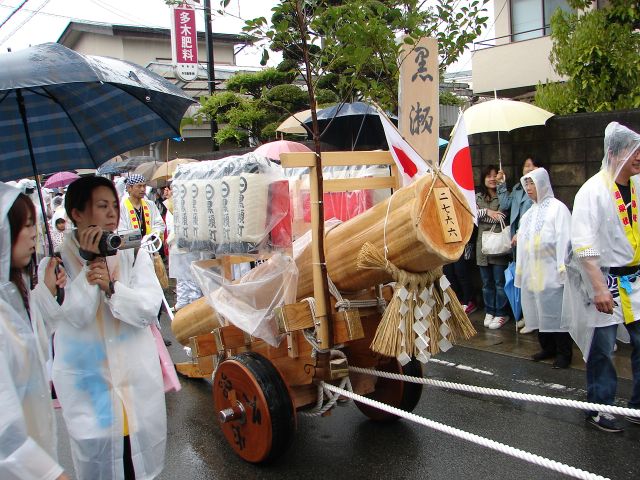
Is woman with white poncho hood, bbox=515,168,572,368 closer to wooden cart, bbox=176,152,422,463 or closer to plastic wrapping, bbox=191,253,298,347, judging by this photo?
wooden cart, bbox=176,152,422,463

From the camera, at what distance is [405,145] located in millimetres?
3156

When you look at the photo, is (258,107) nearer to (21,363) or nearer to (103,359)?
(103,359)

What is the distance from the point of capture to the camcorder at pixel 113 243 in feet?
8.52

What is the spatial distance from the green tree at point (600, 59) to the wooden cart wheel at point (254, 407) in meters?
6.45

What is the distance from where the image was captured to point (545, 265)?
5949 millimetres

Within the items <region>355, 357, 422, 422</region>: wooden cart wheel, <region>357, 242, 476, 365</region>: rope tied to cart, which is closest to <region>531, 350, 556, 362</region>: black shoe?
<region>355, 357, 422, 422</region>: wooden cart wheel

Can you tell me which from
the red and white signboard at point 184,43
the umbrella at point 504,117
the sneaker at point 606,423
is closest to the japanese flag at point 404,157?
the sneaker at point 606,423

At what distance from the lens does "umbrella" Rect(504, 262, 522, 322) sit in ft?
23.0

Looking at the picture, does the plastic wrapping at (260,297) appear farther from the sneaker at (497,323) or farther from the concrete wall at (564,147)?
the concrete wall at (564,147)

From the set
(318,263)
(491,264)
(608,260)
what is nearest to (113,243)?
(318,263)

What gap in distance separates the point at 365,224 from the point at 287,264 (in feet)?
2.35

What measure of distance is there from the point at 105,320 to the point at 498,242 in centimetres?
545

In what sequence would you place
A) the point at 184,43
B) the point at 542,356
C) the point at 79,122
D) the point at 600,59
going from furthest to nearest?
1. the point at 184,43
2. the point at 600,59
3. the point at 542,356
4. the point at 79,122

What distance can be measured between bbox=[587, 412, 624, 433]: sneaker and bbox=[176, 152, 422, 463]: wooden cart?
1369 mm
